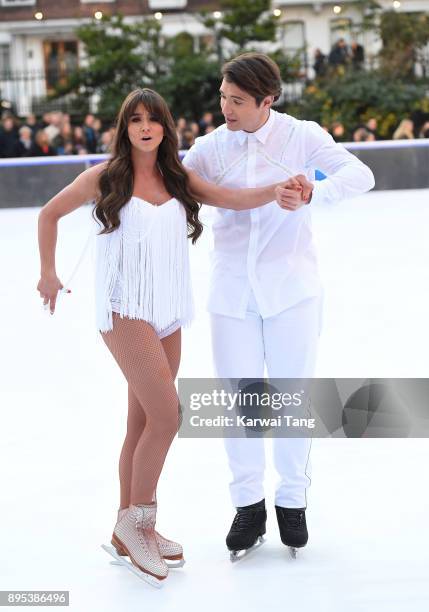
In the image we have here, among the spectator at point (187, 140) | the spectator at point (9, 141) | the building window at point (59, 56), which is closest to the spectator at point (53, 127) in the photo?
the spectator at point (9, 141)

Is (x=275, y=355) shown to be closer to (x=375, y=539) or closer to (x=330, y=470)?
(x=375, y=539)

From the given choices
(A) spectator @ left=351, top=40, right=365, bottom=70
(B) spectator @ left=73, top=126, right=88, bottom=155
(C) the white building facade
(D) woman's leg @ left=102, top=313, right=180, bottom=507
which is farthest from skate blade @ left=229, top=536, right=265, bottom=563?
(C) the white building facade

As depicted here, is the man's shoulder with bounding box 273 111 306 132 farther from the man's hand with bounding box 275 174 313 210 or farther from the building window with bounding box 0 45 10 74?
the building window with bounding box 0 45 10 74

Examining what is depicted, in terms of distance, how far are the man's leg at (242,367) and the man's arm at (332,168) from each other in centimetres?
43

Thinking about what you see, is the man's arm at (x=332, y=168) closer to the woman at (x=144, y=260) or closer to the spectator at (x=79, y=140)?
the woman at (x=144, y=260)

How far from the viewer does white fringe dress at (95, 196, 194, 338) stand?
344cm

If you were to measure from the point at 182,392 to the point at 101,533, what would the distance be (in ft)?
3.27

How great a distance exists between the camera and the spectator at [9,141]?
50.4ft

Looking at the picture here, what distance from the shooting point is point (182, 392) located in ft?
15.8

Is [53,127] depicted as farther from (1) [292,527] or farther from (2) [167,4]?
(1) [292,527]

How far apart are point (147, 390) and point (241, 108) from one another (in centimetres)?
89

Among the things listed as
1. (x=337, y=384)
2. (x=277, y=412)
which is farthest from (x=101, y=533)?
(x=337, y=384)

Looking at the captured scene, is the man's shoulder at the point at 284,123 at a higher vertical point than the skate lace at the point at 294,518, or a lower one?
higher

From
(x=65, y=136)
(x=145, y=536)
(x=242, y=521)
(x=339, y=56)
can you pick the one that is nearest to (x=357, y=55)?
(x=339, y=56)
